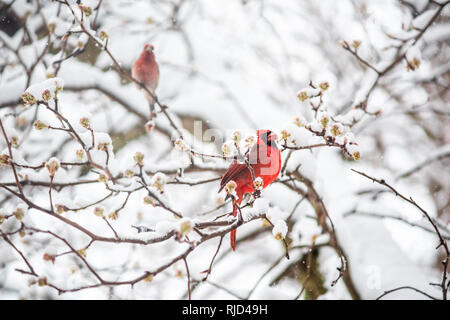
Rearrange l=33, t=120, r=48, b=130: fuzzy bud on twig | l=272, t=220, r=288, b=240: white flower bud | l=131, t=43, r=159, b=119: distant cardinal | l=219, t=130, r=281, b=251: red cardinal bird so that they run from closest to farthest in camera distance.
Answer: l=272, t=220, r=288, b=240: white flower bud
l=33, t=120, r=48, b=130: fuzzy bud on twig
l=219, t=130, r=281, b=251: red cardinal bird
l=131, t=43, r=159, b=119: distant cardinal

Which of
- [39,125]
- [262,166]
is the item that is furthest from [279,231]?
[39,125]

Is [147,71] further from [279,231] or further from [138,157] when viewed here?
[279,231]

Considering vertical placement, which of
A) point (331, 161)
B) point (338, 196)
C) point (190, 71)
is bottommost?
point (338, 196)

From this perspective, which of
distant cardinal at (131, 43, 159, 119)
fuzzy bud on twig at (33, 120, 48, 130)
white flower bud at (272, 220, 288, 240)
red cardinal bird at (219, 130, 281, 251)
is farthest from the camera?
distant cardinal at (131, 43, 159, 119)

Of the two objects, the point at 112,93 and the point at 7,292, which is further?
the point at 112,93

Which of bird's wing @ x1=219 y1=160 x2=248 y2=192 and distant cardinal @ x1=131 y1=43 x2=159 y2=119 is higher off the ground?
distant cardinal @ x1=131 y1=43 x2=159 y2=119

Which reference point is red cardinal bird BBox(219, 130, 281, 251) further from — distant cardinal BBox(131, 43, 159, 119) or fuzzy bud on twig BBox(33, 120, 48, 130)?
distant cardinal BBox(131, 43, 159, 119)

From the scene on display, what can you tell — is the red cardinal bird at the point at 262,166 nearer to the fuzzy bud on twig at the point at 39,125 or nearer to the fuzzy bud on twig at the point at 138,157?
the fuzzy bud on twig at the point at 138,157

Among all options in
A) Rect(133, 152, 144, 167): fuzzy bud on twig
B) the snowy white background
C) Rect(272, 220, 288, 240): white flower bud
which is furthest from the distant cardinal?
Rect(272, 220, 288, 240): white flower bud

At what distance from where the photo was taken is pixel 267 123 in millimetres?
4348

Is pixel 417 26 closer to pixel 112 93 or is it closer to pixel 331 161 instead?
pixel 331 161

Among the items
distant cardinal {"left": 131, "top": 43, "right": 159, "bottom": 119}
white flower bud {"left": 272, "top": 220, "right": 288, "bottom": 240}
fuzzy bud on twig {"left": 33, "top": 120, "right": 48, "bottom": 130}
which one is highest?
distant cardinal {"left": 131, "top": 43, "right": 159, "bottom": 119}
